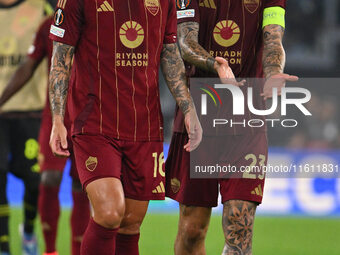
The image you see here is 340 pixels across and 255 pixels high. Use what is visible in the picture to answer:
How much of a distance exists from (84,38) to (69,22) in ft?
0.42

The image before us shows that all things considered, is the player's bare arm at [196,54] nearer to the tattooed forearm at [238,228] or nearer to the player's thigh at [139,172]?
the player's thigh at [139,172]

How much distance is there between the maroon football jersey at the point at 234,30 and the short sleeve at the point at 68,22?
673mm

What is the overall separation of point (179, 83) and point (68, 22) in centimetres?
71

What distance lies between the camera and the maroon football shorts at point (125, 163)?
429cm

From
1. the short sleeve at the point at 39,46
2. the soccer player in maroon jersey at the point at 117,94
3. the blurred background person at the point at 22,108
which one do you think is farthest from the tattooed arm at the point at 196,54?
the blurred background person at the point at 22,108

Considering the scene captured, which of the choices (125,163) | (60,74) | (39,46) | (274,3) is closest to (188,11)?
(274,3)

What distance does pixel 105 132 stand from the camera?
14.4 ft

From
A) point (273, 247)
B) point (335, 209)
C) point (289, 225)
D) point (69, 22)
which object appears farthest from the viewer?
point (335, 209)

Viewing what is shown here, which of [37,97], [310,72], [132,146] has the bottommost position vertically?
[132,146]

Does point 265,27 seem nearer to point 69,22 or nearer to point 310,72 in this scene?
point 69,22

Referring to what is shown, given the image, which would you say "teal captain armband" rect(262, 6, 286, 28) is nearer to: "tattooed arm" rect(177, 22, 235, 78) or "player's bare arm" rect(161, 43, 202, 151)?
"tattooed arm" rect(177, 22, 235, 78)

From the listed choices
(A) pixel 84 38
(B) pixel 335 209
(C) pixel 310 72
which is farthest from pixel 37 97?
(C) pixel 310 72

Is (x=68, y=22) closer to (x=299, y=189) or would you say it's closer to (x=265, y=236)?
(x=265, y=236)

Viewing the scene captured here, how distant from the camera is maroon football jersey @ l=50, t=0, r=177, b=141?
14.4ft
